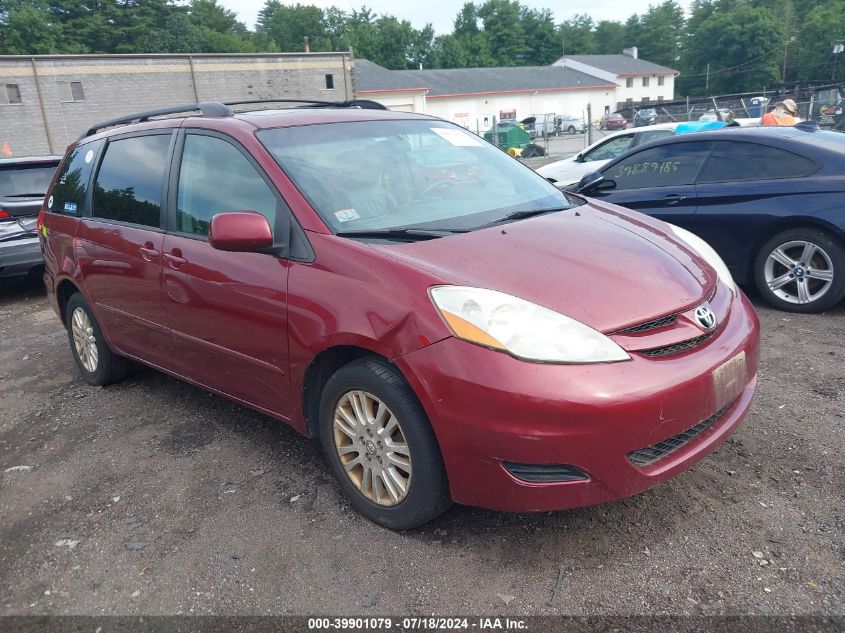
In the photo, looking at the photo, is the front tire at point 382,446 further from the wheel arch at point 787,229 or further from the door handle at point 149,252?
the wheel arch at point 787,229

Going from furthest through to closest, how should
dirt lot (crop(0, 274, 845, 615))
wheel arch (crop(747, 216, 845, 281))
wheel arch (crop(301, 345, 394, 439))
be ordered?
wheel arch (crop(747, 216, 845, 281)) → wheel arch (crop(301, 345, 394, 439)) → dirt lot (crop(0, 274, 845, 615))

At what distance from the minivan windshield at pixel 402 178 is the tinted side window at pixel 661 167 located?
106 inches

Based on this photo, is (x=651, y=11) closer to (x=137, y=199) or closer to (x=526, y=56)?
(x=526, y=56)

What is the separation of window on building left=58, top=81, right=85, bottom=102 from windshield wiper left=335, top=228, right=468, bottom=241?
43.6m

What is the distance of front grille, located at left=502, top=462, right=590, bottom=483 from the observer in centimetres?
235

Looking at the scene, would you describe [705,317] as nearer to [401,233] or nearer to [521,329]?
[521,329]

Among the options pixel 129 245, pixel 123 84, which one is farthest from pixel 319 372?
pixel 123 84

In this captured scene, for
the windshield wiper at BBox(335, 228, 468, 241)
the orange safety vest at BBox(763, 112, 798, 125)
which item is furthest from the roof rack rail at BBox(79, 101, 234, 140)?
the orange safety vest at BBox(763, 112, 798, 125)

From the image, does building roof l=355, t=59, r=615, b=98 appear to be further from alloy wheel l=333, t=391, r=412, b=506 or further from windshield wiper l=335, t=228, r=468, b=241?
alloy wheel l=333, t=391, r=412, b=506

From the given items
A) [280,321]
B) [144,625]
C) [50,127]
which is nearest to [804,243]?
[280,321]

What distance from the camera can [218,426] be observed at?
13.2 feet

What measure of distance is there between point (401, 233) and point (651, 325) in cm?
110

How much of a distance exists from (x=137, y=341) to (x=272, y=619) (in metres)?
2.31

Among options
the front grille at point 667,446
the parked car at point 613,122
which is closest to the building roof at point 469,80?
the parked car at point 613,122
